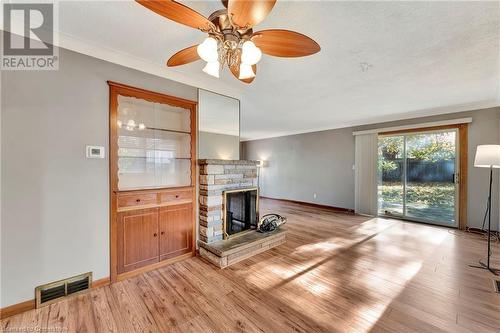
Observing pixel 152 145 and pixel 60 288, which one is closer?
pixel 60 288

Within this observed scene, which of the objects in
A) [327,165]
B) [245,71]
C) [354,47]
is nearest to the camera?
[245,71]

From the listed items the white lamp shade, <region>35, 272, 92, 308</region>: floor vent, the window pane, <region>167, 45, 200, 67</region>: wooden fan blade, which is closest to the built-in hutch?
<region>35, 272, 92, 308</region>: floor vent

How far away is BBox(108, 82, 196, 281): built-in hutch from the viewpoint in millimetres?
2342

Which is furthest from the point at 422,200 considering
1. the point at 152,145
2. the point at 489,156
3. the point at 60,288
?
the point at 60,288

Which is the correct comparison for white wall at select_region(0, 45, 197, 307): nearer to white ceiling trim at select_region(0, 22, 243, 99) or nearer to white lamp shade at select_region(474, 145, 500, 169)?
white ceiling trim at select_region(0, 22, 243, 99)

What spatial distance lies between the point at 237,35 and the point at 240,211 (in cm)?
262

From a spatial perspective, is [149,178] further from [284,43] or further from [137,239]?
[284,43]

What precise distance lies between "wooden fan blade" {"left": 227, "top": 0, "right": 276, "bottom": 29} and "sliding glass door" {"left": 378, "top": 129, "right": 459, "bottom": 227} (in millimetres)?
5346

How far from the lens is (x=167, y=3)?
1111 millimetres

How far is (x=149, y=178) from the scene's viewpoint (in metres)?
2.79

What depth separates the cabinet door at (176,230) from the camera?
8.75 ft

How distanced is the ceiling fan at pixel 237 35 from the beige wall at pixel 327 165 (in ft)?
16.1

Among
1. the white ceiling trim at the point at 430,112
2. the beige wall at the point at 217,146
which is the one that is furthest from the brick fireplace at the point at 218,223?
the white ceiling trim at the point at 430,112

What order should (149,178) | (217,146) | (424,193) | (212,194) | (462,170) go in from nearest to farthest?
(149,178) < (212,194) < (217,146) < (462,170) < (424,193)
